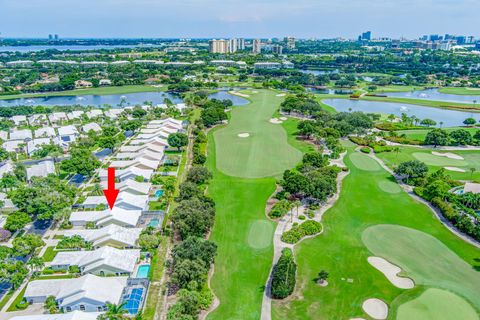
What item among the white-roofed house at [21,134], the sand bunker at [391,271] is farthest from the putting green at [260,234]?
the white-roofed house at [21,134]

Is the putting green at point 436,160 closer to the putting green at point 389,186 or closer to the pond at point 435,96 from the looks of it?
the putting green at point 389,186

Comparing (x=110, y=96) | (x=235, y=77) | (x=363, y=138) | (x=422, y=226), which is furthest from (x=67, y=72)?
(x=422, y=226)

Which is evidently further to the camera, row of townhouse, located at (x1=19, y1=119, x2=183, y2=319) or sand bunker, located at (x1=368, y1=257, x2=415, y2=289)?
sand bunker, located at (x1=368, y1=257, x2=415, y2=289)

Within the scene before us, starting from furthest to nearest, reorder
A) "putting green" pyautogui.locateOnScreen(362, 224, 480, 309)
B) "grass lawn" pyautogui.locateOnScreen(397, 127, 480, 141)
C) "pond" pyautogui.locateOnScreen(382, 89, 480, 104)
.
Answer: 1. "pond" pyautogui.locateOnScreen(382, 89, 480, 104)
2. "grass lawn" pyautogui.locateOnScreen(397, 127, 480, 141)
3. "putting green" pyautogui.locateOnScreen(362, 224, 480, 309)

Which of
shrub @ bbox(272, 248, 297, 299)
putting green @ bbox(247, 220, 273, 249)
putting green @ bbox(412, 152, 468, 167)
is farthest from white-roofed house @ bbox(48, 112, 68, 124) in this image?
putting green @ bbox(412, 152, 468, 167)

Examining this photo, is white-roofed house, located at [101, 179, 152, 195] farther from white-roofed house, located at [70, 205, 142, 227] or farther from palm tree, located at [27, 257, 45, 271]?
palm tree, located at [27, 257, 45, 271]

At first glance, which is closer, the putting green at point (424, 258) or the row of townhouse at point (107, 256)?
the row of townhouse at point (107, 256)

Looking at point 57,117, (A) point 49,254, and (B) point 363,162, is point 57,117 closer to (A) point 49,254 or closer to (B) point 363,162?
(A) point 49,254
